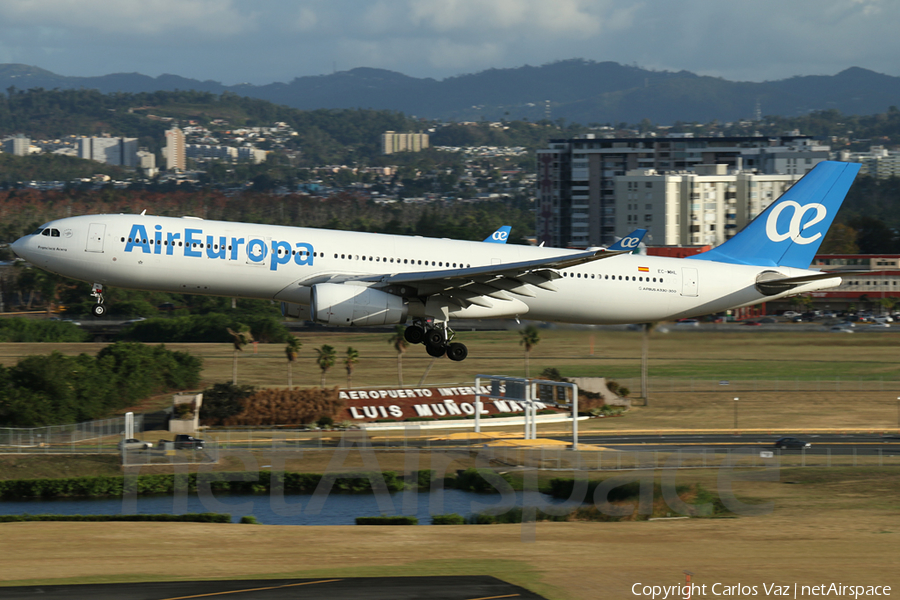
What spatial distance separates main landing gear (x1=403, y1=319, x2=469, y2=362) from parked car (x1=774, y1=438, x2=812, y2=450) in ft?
106

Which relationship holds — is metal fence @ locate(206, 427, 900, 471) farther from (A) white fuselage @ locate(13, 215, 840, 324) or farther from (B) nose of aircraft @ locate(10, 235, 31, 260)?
(B) nose of aircraft @ locate(10, 235, 31, 260)

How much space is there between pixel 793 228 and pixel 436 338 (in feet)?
53.9

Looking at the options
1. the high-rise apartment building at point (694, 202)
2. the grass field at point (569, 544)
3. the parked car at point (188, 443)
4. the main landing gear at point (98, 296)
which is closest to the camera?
the grass field at point (569, 544)

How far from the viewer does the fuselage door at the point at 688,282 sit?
40.3 m

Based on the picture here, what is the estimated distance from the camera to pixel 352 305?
3544 cm

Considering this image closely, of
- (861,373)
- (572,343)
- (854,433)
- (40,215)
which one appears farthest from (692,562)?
(40,215)

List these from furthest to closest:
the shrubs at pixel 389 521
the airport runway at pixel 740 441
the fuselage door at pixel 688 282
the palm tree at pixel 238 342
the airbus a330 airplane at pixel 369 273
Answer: the palm tree at pixel 238 342 < the airport runway at pixel 740 441 < the shrubs at pixel 389 521 < the fuselage door at pixel 688 282 < the airbus a330 airplane at pixel 369 273

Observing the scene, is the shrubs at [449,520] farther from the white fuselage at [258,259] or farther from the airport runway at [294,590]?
the airport runway at [294,590]

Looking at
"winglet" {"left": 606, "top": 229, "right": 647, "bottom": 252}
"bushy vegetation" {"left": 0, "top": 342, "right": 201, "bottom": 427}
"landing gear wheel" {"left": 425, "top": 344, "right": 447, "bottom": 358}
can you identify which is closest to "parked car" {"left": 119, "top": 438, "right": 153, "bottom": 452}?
"bushy vegetation" {"left": 0, "top": 342, "right": 201, "bottom": 427}

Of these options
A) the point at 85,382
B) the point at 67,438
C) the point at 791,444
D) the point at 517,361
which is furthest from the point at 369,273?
the point at 517,361

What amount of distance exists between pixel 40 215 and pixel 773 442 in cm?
13184

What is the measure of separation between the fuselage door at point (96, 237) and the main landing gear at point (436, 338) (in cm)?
1194
